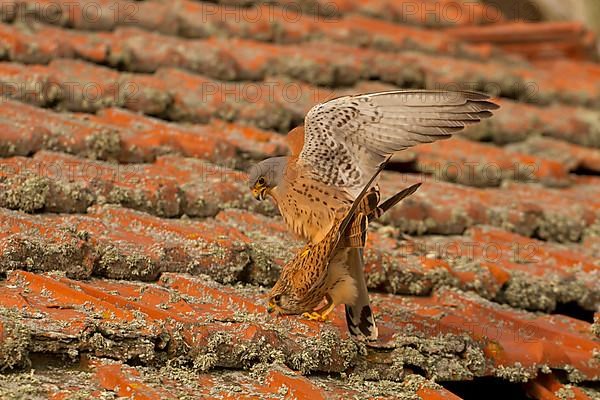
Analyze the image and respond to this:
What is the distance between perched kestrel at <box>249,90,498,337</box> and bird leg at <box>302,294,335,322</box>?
2.7 inches

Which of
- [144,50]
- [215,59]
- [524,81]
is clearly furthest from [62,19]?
[524,81]

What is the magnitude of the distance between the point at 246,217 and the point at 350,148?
0.62 metres

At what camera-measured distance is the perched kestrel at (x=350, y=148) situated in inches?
Result: 101

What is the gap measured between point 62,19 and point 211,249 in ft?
6.14

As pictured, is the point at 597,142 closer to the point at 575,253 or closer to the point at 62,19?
the point at 575,253

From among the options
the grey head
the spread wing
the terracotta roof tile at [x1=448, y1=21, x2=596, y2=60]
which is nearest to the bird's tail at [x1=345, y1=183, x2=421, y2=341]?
the spread wing

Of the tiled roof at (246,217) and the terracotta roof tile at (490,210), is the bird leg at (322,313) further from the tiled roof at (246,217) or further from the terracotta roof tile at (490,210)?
the terracotta roof tile at (490,210)

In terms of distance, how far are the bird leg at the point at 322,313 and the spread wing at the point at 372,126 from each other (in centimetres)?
32

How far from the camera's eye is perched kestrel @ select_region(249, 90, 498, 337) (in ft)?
8.42

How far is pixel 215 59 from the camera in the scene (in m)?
4.27

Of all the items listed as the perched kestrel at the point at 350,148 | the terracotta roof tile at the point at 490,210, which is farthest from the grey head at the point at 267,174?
the terracotta roof tile at the point at 490,210

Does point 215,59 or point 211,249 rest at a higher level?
point 215,59

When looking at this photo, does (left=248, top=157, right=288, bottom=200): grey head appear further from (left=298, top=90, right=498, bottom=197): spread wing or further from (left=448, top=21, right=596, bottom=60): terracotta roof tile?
(left=448, top=21, right=596, bottom=60): terracotta roof tile

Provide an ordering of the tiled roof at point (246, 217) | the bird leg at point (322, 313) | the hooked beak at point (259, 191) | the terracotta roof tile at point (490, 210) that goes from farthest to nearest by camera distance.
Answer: the terracotta roof tile at point (490, 210)
the hooked beak at point (259, 191)
the bird leg at point (322, 313)
the tiled roof at point (246, 217)
